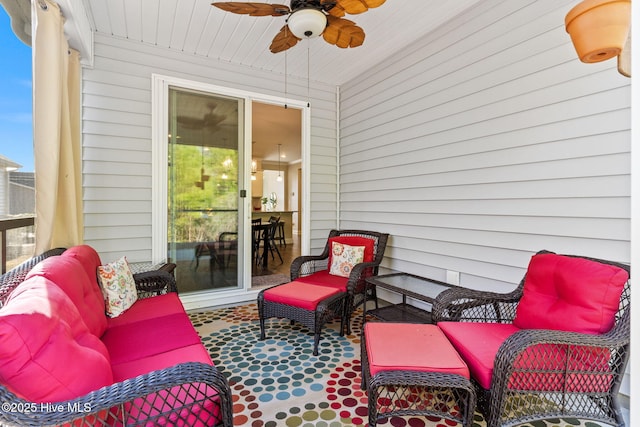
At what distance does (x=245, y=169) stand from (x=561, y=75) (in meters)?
3.14

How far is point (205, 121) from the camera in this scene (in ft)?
12.3

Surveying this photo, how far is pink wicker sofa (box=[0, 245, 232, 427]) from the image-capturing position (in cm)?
98

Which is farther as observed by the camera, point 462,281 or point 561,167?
point 462,281

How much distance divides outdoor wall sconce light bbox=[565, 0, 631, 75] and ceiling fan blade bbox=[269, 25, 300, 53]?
5.66 feet

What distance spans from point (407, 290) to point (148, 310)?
2.00m

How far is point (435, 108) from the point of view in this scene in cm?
313

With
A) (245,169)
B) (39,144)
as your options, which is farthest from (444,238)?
(39,144)

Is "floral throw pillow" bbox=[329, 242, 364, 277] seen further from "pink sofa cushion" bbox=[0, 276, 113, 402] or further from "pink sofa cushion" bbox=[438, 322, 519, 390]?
"pink sofa cushion" bbox=[0, 276, 113, 402]

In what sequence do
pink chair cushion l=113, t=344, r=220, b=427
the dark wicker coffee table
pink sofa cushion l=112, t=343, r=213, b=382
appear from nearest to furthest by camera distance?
1. pink chair cushion l=113, t=344, r=220, b=427
2. pink sofa cushion l=112, t=343, r=213, b=382
3. the dark wicker coffee table

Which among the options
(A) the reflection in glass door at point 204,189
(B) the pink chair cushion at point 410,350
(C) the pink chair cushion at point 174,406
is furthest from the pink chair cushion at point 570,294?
(A) the reflection in glass door at point 204,189

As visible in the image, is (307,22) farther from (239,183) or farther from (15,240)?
(15,240)

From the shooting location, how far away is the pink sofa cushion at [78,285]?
155cm

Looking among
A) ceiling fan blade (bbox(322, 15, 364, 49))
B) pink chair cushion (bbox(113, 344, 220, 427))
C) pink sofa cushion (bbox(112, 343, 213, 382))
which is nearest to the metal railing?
pink sofa cushion (bbox(112, 343, 213, 382))

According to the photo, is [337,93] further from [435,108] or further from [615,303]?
[615,303]
